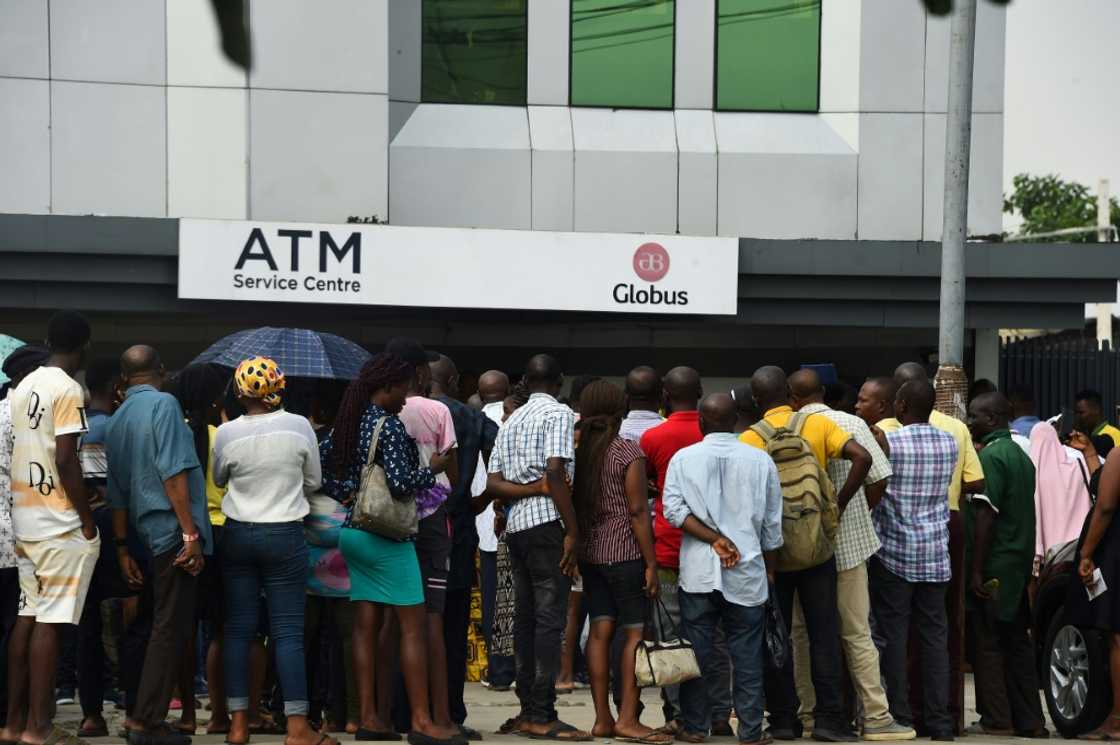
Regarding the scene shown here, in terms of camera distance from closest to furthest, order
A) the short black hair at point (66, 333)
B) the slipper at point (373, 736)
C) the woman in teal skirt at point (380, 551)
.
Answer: the short black hair at point (66, 333), the woman in teal skirt at point (380, 551), the slipper at point (373, 736)

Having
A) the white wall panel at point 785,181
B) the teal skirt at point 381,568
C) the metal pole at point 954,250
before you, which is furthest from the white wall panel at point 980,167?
the teal skirt at point 381,568

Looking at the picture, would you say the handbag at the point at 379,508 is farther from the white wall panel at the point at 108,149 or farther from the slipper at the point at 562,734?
the white wall panel at the point at 108,149

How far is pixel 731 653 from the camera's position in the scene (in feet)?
24.5

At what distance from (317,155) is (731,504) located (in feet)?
26.7

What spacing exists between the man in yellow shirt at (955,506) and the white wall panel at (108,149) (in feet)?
26.4

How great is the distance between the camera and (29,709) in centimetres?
655

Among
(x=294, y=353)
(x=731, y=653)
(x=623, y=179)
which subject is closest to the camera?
(x=731, y=653)

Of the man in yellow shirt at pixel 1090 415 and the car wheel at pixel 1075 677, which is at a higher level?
the man in yellow shirt at pixel 1090 415

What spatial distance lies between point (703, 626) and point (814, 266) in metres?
7.67

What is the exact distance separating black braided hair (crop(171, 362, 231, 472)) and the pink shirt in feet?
2.72

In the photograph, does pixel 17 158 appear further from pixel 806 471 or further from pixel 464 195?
pixel 806 471

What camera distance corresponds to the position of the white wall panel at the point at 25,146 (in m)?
14.0

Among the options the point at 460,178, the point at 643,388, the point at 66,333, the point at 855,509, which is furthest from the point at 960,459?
the point at 460,178

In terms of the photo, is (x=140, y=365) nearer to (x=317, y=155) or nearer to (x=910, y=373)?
(x=910, y=373)
